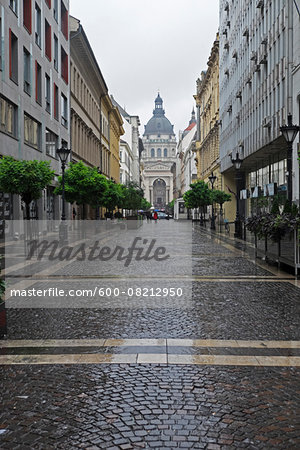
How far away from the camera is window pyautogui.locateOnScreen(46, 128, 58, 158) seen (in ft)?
106

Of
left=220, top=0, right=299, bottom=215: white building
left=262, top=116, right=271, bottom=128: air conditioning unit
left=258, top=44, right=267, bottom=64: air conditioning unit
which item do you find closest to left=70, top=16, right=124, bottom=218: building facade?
left=220, top=0, right=299, bottom=215: white building

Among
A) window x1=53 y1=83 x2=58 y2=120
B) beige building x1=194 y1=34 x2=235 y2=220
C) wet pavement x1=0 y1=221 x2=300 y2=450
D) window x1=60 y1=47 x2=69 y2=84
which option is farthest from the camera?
beige building x1=194 y1=34 x2=235 y2=220

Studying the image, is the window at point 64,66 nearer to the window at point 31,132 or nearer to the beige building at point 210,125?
the window at point 31,132

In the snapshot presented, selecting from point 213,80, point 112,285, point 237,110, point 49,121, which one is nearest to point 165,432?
point 112,285

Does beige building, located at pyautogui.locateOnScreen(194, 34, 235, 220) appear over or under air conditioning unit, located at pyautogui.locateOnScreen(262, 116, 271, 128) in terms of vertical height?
over

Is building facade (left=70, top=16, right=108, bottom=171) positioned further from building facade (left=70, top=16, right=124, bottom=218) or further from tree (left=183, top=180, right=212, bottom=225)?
tree (left=183, top=180, right=212, bottom=225)

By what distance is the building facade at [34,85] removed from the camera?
2388cm

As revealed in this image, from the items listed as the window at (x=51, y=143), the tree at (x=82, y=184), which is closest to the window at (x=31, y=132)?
the window at (x=51, y=143)

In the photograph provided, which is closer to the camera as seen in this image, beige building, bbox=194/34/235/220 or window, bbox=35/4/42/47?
window, bbox=35/4/42/47

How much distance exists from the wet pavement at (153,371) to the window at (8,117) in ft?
51.1

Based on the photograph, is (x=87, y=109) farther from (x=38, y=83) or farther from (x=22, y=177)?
(x=22, y=177)

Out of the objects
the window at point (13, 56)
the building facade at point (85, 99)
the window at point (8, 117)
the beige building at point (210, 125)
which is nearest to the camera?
the window at point (8, 117)

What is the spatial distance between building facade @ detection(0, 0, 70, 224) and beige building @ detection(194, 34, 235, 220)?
72.4 ft

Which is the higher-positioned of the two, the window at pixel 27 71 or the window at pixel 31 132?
the window at pixel 27 71
